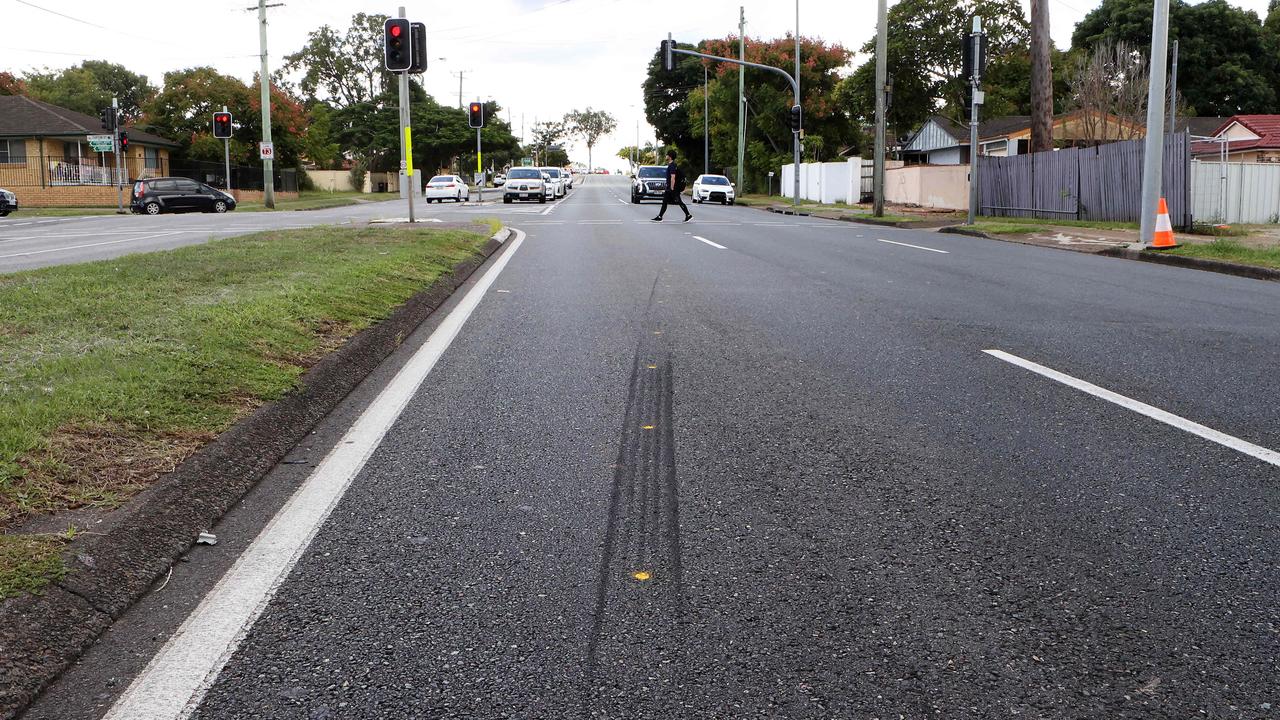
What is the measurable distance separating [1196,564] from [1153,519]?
0.42m

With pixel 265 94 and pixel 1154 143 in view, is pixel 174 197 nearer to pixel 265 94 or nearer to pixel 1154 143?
pixel 265 94

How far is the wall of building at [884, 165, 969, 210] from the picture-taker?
35281 millimetres

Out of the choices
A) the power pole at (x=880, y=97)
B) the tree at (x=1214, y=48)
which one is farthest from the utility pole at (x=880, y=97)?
the tree at (x=1214, y=48)

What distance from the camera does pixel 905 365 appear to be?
6570 mm

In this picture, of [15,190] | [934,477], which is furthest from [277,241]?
[15,190]

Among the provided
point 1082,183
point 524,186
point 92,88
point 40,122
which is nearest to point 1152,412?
point 1082,183

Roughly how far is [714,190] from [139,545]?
43235 mm

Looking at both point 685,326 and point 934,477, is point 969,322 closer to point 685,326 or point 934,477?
point 685,326

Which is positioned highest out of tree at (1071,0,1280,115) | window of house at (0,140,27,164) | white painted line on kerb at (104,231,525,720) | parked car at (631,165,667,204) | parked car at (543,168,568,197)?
tree at (1071,0,1280,115)

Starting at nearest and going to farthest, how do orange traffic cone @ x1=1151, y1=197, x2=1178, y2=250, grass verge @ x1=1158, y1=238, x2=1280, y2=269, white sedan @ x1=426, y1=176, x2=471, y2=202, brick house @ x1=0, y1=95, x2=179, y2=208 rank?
grass verge @ x1=1158, y1=238, x2=1280, y2=269 → orange traffic cone @ x1=1151, y1=197, x2=1178, y2=250 → brick house @ x1=0, y1=95, x2=179, y2=208 → white sedan @ x1=426, y1=176, x2=471, y2=202

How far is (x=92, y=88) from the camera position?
73.1m

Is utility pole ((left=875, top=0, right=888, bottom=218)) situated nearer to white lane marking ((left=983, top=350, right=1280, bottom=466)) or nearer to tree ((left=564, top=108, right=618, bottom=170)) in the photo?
white lane marking ((left=983, top=350, right=1280, bottom=466))

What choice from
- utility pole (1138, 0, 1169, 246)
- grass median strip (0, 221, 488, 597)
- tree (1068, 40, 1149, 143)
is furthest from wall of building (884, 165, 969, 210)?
grass median strip (0, 221, 488, 597)

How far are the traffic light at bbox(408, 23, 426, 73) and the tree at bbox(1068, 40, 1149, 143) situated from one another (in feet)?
102
